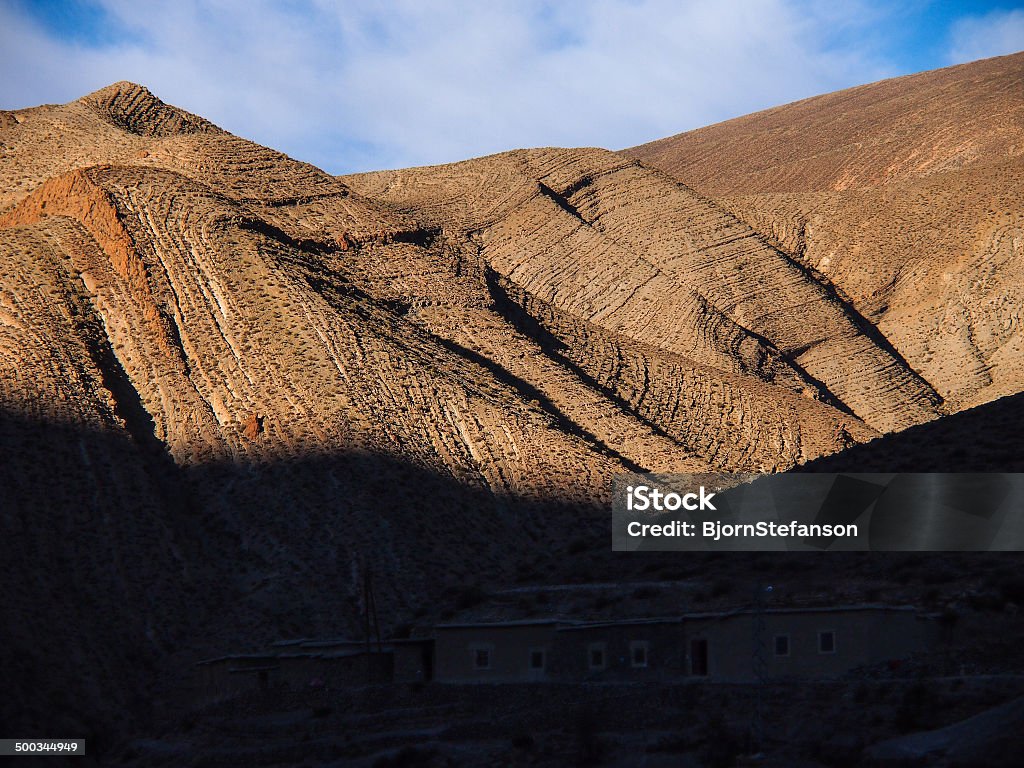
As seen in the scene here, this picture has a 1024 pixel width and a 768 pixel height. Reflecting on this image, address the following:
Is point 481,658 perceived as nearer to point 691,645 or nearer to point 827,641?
point 691,645

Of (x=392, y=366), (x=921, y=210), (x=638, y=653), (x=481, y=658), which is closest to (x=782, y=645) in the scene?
(x=638, y=653)

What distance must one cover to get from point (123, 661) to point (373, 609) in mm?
5974

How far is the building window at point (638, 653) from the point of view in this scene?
30312 mm

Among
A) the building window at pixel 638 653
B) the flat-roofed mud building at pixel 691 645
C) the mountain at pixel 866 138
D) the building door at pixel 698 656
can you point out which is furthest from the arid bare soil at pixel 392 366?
the mountain at pixel 866 138

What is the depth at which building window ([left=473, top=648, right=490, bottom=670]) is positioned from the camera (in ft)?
104

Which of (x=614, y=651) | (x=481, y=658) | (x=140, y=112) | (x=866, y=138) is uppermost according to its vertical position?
(x=866, y=138)

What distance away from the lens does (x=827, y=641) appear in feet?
93.4

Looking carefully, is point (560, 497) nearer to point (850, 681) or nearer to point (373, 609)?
point (373, 609)

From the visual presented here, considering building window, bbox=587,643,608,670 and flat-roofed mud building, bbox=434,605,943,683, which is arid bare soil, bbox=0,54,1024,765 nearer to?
flat-roofed mud building, bbox=434,605,943,683

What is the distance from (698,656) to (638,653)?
139 centimetres

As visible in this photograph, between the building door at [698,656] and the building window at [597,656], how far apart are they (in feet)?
6.46

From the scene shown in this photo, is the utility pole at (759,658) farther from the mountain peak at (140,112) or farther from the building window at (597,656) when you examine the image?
the mountain peak at (140,112)

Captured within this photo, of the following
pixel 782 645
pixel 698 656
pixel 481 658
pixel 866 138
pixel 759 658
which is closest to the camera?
pixel 759 658

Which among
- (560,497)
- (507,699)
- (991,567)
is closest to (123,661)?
(507,699)
